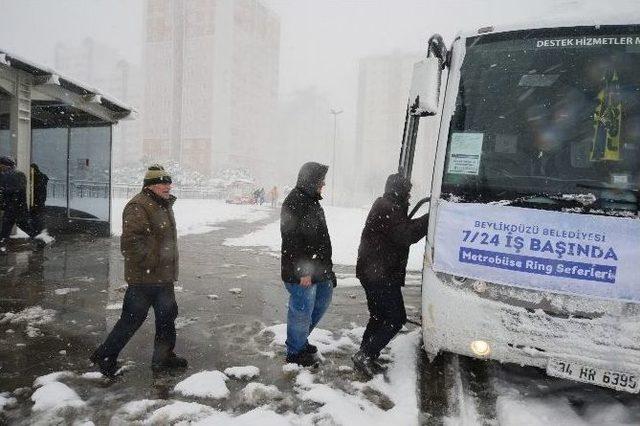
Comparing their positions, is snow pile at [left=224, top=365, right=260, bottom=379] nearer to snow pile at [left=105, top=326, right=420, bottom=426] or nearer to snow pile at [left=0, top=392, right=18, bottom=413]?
snow pile at [left=105, top=326, right=420, bottom=426]

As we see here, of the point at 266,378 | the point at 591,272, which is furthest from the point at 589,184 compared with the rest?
the point at 266,378

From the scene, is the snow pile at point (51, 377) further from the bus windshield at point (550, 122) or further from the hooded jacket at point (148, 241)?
the bus windshield at point (550, 122)

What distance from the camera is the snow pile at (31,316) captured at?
530cm

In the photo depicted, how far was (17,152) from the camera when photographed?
397 inches

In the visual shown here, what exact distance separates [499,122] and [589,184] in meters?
0.84

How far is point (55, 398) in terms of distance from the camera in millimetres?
3482

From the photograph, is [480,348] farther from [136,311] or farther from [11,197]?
[11,197]

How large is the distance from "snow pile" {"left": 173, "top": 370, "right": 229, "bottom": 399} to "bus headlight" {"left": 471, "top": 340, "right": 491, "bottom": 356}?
2028mm

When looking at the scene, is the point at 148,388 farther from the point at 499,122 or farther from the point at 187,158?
the point at 187,158

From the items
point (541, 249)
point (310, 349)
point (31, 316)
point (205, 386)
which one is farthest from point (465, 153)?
point (31, 316)

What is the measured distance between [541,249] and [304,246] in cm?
192

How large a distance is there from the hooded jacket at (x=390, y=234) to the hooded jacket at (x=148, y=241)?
5.82ft

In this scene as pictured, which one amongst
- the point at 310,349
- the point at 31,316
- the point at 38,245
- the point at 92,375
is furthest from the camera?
the point at 38,245

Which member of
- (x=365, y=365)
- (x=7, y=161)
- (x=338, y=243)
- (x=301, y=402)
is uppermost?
(x=7, y=161)
